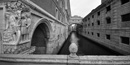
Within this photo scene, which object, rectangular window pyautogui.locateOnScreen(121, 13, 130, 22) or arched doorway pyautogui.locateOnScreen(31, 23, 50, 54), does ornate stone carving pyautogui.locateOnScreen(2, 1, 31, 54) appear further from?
rectangular window pyautogui.locateOnScreen(121, 13, 130, 22)

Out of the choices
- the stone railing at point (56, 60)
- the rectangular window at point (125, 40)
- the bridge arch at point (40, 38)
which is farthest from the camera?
the bridge arch at point (40, 38)

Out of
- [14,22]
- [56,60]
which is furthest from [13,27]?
[56,60]

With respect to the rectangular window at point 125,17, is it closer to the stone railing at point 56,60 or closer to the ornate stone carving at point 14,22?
the stone railing at point 56,60

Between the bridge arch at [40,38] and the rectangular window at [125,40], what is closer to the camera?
the rectangular window at [125,40]

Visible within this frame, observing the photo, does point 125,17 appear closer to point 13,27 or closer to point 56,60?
point 56,60

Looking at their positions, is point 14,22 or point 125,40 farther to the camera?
point 125,40

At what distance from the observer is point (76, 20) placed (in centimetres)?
3844

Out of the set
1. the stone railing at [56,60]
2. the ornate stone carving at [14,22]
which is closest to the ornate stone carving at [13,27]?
the ornate stone carving at [14,22]

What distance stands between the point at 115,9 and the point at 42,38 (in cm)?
1085

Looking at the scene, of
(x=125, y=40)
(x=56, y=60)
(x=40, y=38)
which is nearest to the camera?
(x=56, y=60)

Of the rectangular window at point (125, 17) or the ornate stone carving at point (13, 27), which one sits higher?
the rectangular window at point (125, 17)

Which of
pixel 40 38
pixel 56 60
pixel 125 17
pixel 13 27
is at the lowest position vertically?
pixel 56 60

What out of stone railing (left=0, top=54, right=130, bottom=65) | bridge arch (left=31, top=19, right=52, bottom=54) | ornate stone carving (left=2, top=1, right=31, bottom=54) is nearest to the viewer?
stone railing (left=0, top=54, right=130, bottom=65)

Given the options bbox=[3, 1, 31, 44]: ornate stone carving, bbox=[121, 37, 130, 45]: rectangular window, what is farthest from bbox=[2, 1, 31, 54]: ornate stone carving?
bbox=[121, 37, 130, 45]: rectangular window
